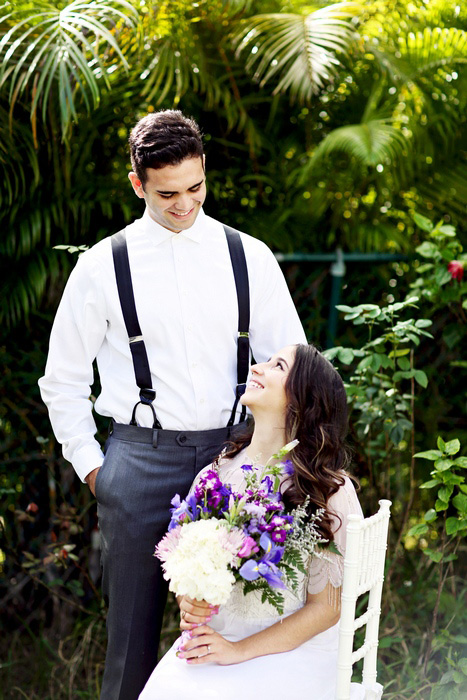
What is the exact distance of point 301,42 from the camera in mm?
3473

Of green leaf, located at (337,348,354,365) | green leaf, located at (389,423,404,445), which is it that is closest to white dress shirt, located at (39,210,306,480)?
green leaf, located at (337,348,354,365)

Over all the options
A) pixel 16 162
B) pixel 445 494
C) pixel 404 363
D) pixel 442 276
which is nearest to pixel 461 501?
pixel 445 494

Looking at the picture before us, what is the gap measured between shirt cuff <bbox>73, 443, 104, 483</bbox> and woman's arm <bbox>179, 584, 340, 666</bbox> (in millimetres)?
627

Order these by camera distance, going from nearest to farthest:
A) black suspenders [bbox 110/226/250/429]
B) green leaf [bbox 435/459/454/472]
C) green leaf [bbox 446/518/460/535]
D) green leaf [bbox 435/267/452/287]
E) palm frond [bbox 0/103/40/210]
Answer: black suspenders [bbox 110/226/250/429]
green leaf [bbox 435/459/454/472]
green leaf [bbox 446/518/460/535]
palm frond [bbox 0/103/40/210]
green leaf [bbox 435/267/452/287]

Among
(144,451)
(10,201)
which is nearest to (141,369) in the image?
(144,451)

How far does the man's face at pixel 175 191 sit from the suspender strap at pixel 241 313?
20cm

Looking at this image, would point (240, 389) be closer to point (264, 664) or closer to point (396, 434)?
point (264, 664)

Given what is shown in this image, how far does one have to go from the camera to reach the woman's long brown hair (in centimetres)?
241

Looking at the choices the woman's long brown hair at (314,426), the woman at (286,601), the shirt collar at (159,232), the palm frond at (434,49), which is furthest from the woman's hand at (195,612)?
A: the palm frond at (434,49)

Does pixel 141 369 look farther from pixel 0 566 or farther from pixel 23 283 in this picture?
pixel 0 566

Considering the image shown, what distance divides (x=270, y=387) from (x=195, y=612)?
0.63 m

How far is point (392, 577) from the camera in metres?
4.00

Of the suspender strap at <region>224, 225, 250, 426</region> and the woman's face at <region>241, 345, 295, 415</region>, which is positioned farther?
the suspender strap at <region>224, 225, 250, 426</region>

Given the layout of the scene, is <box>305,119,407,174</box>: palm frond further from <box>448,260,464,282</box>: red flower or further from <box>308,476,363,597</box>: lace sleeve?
<box>308,476,363,597</box>: lace sleeve
